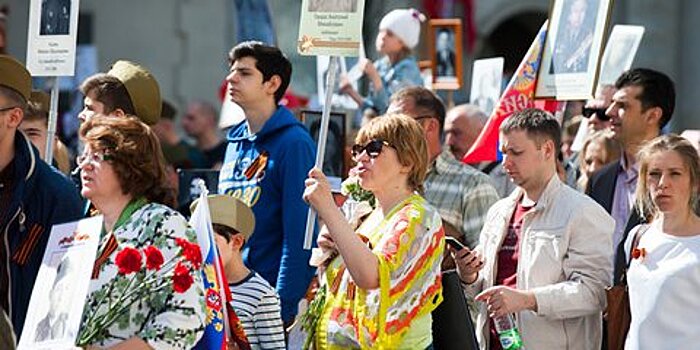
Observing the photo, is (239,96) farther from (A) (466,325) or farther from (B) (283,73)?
(A) (466,325)

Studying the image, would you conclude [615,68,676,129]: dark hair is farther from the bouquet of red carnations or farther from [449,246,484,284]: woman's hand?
the bouquet of red carnations

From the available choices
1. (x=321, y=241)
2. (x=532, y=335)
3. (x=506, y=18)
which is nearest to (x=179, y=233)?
(x=321, y=241)

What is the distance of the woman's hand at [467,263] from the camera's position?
23.6ft

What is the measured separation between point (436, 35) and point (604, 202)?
3387 mm

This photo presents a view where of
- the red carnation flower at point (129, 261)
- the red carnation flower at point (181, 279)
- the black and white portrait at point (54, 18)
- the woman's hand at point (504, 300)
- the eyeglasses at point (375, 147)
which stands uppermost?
the black and white portrait at point (54, 18)

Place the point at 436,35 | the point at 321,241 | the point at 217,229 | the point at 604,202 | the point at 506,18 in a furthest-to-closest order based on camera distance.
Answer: the point at 506,18, the point at 436,35, the point at 604,202, the point at 217,229, the point at 321,241

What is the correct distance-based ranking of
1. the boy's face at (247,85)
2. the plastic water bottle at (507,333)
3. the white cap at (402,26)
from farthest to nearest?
the white cap at (402,26) → the boy's face at (247,85) → the plastic water bottle at (507,333)

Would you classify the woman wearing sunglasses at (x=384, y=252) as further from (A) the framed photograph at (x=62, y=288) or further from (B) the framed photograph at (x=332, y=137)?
(B) the framed photograph at (x=332, y=137)

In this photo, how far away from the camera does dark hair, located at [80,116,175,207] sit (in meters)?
5.79

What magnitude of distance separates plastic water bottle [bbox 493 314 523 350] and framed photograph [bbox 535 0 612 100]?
1.41 metres

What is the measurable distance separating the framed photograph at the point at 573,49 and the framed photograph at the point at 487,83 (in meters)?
1.88

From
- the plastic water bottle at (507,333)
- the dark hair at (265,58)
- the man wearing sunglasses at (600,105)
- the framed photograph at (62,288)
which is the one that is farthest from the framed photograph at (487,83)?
the framed photograph at (62,288)

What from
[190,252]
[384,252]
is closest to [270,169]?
[384,252]

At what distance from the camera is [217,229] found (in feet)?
23.5
